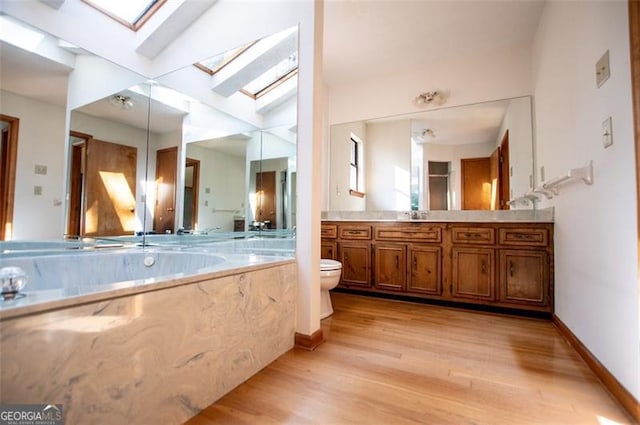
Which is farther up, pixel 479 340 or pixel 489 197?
pixel 489 197

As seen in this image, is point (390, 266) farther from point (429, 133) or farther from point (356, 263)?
point (429, 133)

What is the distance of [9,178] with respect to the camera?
4.82 feet

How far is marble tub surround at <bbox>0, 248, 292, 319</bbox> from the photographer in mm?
757

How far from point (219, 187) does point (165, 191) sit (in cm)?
43

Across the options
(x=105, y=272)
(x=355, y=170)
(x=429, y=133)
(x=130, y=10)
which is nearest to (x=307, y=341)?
(x=105, y=272)

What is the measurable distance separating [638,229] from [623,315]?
39 centimetres

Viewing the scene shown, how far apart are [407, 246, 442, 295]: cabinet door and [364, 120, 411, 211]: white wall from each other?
604mm

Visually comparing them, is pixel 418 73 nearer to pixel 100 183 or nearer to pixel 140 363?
pixel 100 183

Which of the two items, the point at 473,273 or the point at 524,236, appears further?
Result: the point at 473,273

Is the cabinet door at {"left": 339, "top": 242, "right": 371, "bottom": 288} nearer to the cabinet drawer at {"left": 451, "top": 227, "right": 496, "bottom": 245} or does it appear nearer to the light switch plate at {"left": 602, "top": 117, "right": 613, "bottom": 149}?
the cabinet drawer at {"left": 451, "top": 227, "right": 496, "bottom": 245}

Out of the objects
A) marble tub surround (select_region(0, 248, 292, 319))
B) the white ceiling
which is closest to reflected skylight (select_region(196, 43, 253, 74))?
the white ceiling

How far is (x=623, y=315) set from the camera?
3.91 feet

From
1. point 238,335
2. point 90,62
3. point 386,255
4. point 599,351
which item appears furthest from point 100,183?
point 599,351

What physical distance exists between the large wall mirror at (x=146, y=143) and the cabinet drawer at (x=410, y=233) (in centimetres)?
121
